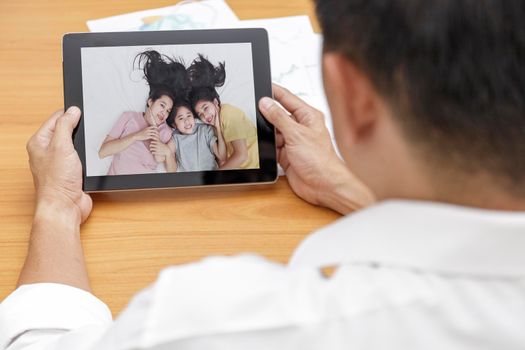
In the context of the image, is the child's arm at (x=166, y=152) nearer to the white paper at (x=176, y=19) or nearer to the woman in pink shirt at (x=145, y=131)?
the woman in pink shirt at (x=145, y=131)

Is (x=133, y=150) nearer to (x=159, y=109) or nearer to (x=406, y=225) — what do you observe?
(x=159, y=109)

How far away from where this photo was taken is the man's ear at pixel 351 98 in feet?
1.49

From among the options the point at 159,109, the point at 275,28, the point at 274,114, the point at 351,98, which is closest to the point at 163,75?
the point at 159,109

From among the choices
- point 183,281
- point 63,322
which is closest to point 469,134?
point 183,281

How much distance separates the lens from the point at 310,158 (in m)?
0.88

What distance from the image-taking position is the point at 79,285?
0.75 meters

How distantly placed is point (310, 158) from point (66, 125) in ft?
1.02

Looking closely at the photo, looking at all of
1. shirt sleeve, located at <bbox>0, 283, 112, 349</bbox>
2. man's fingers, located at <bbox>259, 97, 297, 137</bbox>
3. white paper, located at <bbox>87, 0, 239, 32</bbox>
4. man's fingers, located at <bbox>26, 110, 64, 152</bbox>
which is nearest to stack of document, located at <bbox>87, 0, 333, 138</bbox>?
white paper, located at <bbox>87, 0, 239, 32</bbox>

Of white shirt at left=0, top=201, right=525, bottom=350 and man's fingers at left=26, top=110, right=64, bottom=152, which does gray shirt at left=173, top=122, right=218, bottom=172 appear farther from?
white shirt at left=0, top=201, right=525, bottom=350

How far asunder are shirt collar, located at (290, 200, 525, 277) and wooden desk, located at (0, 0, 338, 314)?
0.35 m

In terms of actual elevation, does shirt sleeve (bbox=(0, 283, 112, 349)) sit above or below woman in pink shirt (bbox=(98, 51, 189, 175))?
below

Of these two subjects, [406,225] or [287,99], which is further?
[287,99]

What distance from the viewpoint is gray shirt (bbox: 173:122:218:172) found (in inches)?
32.9

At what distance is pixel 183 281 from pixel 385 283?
0.45 ft
